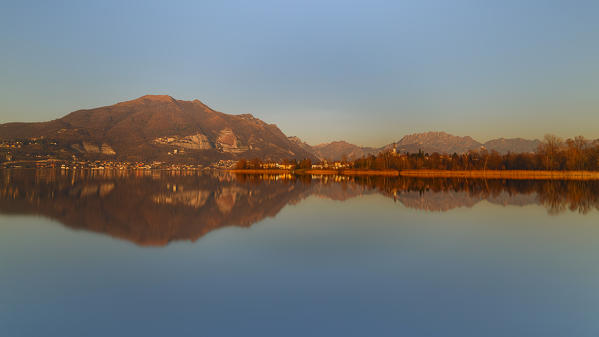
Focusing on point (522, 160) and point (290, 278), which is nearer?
point (290, 278)

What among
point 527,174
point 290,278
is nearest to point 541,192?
point 290,278

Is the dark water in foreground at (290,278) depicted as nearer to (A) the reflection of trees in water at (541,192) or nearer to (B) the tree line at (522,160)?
(A) the reflection of trees in water at (541,192)

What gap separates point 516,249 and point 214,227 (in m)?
14.0

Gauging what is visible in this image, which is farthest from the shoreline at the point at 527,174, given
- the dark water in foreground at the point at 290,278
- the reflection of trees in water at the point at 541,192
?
the dark water in foreground at the point at 290,278

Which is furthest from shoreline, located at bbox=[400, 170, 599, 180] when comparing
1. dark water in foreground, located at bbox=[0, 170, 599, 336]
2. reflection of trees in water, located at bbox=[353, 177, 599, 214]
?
dark water in foreground, located at bbox=[0, 170, 599, 336]

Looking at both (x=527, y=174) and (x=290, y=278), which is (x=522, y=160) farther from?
(x=290, y=278)

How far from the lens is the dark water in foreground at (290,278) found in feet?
21.2

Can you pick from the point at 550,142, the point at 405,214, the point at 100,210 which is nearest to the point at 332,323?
the point at 405,214

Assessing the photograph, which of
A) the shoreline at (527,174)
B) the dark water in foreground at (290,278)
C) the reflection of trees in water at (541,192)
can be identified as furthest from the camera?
the shoreline at (527,174)

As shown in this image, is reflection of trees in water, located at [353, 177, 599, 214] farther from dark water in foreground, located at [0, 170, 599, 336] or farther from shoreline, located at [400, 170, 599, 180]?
shoreline, located at [400, 170, 599, 180]

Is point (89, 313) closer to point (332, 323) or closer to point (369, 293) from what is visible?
point (332, 323)

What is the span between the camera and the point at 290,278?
923cm

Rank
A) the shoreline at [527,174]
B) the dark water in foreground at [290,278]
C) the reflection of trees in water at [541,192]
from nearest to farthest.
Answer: the dark water in foreground at [290,278]
the reflection of trees in water at [541,192]
the shoreline at [527,174]

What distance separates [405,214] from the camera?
22.8 meters
